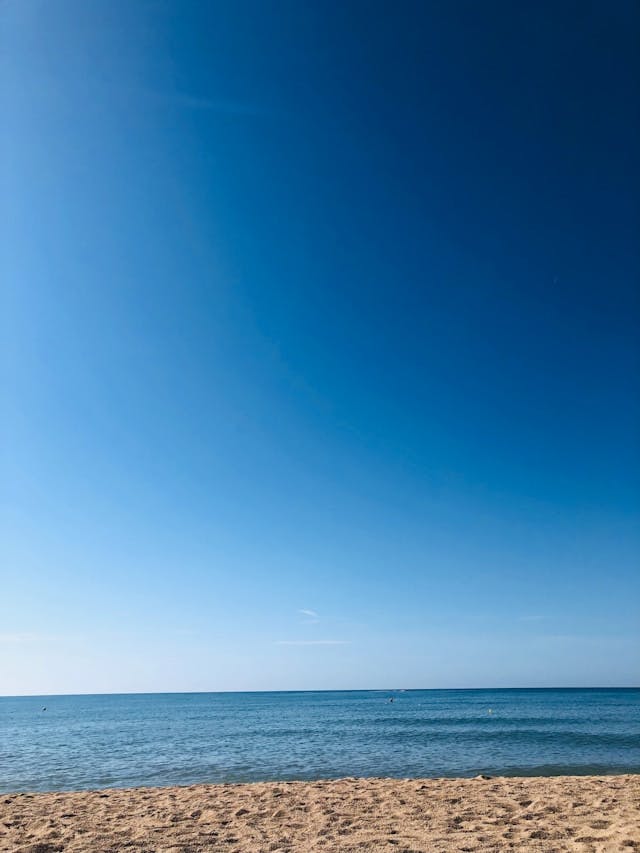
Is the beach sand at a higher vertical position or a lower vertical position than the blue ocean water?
higher

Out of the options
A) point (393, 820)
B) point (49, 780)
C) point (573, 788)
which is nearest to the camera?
point (393, 820)

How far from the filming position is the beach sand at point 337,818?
23.6 ft

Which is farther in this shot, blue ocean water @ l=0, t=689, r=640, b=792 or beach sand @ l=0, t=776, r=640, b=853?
blue ocean water @ l=0, t=689, r=640, b=792

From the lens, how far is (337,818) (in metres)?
8.61

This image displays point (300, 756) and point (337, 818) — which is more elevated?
point (337, 818)

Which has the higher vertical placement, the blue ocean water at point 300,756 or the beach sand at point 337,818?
the beach sand at point 337,818

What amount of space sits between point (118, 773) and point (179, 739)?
12.0 metres

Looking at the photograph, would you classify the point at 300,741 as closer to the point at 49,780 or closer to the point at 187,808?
the point at 49,780

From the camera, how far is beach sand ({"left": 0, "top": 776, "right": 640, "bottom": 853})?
718cm

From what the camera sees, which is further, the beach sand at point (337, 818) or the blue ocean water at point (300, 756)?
the blue ocean water at point (300, 756)

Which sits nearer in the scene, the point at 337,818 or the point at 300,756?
the point at 337,818

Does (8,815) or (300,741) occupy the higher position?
(8,815)

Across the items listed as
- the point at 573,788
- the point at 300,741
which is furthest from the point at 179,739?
the point at 573,788

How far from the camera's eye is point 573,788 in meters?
11.0
